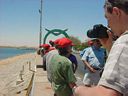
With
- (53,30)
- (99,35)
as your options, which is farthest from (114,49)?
(53,30)

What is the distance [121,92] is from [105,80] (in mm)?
90

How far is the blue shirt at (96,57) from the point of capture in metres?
8.09

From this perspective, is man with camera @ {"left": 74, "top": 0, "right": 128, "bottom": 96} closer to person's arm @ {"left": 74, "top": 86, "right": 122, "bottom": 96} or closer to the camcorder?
person's arm @ {"left": 74, "top": 86, "right": 122, "bottom": 96}

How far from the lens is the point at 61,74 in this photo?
5.10m

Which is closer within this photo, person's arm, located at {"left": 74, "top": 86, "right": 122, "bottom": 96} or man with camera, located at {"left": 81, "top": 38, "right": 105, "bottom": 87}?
person's arm, located at {"left": 74, "top": 86, "right": 122, "bottom": 96}

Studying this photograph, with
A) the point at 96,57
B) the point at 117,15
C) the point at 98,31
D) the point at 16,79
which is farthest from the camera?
the point at 16,79

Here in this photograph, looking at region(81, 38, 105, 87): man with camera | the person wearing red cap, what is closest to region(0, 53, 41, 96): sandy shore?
region(81, 38, 105, 87): man with camera

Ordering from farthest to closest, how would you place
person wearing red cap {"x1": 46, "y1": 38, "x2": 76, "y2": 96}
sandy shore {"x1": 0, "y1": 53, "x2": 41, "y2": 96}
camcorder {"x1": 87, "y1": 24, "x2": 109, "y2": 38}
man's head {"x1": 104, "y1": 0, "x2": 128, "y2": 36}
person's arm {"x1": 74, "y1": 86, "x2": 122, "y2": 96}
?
1. sandy shore {"x1": 0, "y1": 53, "x2": 41, "y2": 96}
2. person wearing red cap {"x1": 46, "y1": 38, "x2": 76, "y2": 96}
3. camcorder {"x1": 87, "y1": 24, "x2": 109, "y2": 38}
4. man's head {"x1": 104, "y1": 0, "x2": 128, "y2": 36}
5. person's arm {"x1": 74, "y1": 86, "x2": 122, "y2": 96}

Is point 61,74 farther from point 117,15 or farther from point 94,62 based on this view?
point 117,15

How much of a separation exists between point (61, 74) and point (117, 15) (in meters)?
3.28

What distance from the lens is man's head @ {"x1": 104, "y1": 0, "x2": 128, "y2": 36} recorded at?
6.08 ft

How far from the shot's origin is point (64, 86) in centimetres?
514

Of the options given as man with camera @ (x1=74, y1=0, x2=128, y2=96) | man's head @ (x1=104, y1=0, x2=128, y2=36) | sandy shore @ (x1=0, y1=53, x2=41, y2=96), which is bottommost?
sandy shore @ (x1=0, y1=53, x2=41, y2=96)

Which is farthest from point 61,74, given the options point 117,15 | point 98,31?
point 117,15
